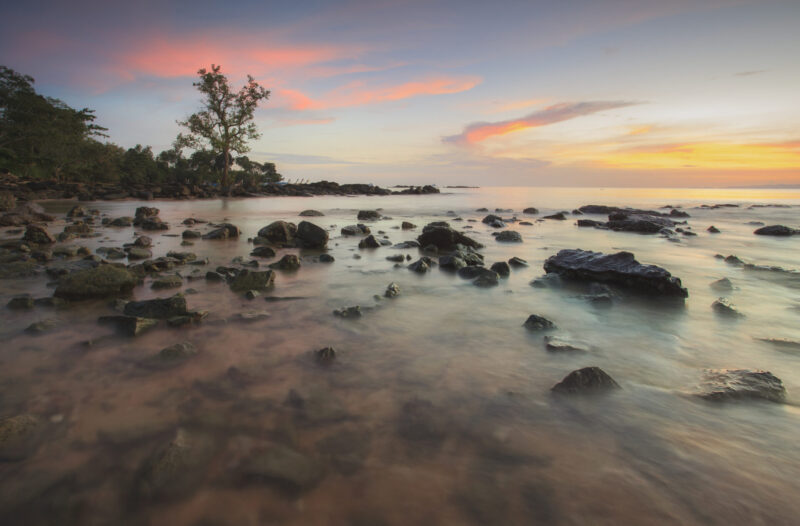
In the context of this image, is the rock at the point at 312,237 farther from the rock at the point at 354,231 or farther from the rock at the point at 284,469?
the rock at the point at 284,469

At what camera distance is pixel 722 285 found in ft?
17.2

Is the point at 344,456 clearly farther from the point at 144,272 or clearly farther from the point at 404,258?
the point at 404,258

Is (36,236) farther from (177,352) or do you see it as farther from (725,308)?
(725,308)

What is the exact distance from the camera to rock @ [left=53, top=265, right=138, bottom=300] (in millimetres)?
3922

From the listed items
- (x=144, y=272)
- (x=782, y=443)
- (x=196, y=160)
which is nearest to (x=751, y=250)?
(x=782, y=443)

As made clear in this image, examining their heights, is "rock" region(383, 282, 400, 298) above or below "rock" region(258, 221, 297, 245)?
below

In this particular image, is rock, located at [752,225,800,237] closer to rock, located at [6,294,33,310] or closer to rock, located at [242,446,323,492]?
rock, located at [242,446,323,492]

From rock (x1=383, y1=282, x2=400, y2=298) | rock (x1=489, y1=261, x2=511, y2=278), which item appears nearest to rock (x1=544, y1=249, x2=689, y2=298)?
rock (x1=489, y1=261, x2=511, y2=278)

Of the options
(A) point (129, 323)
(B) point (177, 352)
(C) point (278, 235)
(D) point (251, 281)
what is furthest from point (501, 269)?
(C) point (278, 235)

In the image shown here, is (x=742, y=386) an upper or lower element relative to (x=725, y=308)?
lower

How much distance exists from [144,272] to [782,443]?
21.8 feet

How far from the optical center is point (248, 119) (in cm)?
3444

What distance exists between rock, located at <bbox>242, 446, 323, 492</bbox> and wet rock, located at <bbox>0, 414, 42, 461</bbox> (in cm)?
111

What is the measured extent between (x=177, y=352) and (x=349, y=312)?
63.1 inches
